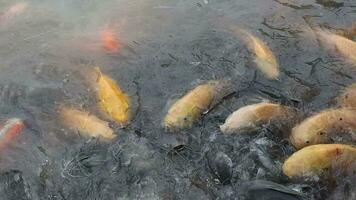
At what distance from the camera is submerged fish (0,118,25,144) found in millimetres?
4771

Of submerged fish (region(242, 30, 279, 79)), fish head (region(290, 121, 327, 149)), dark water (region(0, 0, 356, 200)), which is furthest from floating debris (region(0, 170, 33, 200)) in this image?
submerged fish (region(242, 30, 279, 79))

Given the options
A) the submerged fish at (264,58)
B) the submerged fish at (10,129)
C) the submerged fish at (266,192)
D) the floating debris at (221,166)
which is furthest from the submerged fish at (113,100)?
the submerged fish at (264,58)

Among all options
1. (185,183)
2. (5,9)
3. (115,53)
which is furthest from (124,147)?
(5,9)

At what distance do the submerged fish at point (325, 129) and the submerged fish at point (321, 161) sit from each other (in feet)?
0.64

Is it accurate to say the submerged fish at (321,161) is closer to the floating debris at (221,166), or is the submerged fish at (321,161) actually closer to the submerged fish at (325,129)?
the submerged fish at (325,129)

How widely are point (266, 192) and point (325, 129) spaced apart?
973mm

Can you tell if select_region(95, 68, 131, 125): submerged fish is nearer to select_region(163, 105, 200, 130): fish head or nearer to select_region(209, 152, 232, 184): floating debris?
select_region(163, 105, 200, 130): fish head

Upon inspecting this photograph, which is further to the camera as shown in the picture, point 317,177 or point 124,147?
point 124,147

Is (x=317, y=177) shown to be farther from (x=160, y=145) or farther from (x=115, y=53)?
(x=115, y=53)

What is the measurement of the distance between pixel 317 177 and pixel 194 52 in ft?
7.27

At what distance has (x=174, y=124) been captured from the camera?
468cm

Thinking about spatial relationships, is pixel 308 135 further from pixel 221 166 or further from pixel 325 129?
pixel 221 166

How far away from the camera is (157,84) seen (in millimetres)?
5293

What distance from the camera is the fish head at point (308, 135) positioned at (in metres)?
4.36
